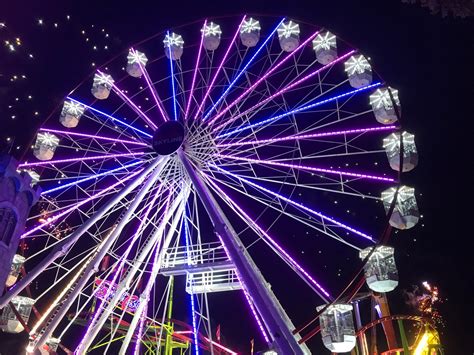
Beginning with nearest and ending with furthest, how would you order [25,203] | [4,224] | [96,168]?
[4,224] → [25,203] → [96,168]

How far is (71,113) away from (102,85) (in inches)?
57.5

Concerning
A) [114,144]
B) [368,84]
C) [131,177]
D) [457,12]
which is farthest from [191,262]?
[457,12]

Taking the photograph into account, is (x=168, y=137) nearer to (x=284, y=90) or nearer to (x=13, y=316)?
(x=284, y=90)

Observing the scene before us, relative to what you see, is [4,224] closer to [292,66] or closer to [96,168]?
[96,168]

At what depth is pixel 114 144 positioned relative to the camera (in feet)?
53.2

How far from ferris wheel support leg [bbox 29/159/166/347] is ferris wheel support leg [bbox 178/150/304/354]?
1.83 meters

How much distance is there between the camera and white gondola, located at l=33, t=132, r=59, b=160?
16.0m

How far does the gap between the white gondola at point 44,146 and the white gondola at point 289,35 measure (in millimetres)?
8535

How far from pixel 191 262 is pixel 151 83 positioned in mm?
6352

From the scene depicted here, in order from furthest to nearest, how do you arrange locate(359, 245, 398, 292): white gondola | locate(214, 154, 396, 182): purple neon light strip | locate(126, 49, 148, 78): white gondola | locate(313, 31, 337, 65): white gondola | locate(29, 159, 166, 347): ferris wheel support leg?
locate(126, 49, 148, 78): white gondola → locate(313, 31, 337, 65): white gondola → locate(214, 154, 396, 182): purple neon light strip → locate(359, 245, 398, 292): white gondola → locate(29, 159, 166, 347): ferris wheel support leg

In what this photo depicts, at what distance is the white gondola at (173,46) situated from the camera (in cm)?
1700

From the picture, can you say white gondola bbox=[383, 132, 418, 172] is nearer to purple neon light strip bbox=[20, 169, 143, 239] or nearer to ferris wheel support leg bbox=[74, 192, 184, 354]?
ferris wheel support leg bbox=[74, 192, 184, 354]

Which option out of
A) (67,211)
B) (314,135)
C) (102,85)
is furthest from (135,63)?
(314,135)

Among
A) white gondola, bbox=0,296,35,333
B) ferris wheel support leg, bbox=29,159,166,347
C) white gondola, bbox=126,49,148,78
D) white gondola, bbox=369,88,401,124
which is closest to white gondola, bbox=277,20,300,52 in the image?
white gondola, bbox=369,88,401,124
